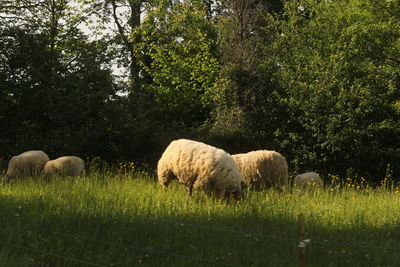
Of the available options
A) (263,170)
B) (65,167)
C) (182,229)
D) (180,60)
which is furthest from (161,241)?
(180,60)

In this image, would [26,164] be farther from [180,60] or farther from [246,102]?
[180,60]

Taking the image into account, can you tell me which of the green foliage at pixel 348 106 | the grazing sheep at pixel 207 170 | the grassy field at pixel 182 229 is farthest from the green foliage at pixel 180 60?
the grassy field at pixel 182 229

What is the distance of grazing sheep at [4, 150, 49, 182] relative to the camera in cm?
1321

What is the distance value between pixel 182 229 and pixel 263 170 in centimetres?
493

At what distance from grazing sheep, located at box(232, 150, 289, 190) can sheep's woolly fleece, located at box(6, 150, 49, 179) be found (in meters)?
5.61

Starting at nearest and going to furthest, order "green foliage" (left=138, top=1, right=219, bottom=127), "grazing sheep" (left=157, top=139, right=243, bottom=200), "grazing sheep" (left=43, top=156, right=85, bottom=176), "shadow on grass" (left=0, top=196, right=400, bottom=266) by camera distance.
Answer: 1. "shadow on grass" (left=0, top=196, right=400, bottom=266)
2. "grazing sheep" (left=157, top=139, right=243, bottom=200)
3. "grazing sheep" (left=43, top=156, right=85, bottom=176)
4. "green foliage" (left=138, top=1, right=219, bottom=127)

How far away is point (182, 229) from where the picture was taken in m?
7.39

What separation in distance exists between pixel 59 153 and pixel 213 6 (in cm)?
1873

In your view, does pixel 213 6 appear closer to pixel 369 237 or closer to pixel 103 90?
pixel 103 90

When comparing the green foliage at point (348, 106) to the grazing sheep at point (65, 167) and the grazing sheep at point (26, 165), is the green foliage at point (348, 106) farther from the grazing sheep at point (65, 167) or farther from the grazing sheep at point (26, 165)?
the grazing sheep at point (26, 165)

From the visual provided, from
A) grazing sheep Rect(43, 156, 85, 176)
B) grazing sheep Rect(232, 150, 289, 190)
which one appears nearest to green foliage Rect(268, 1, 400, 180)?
grazing sheep Rect(232, 150, 289, 190)

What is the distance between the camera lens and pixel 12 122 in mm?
18031

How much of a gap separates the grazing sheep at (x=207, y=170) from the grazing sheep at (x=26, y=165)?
4908 mm

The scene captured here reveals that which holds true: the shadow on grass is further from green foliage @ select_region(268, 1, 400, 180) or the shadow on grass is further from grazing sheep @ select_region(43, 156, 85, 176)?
green foliage @ select_region(268, 1, 400, 180)
